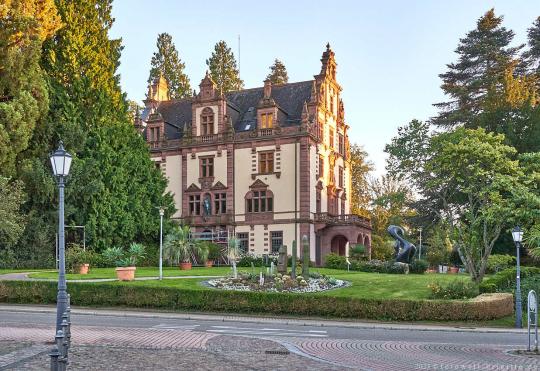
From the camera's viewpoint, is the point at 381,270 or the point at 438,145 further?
the point at 381,270

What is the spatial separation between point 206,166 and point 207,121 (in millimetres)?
4219

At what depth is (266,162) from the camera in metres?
57.1

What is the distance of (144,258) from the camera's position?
161 ft

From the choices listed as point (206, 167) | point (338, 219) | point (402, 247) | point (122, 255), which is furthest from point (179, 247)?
point (338, 219)

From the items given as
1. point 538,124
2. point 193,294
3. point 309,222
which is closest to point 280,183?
point 309,222

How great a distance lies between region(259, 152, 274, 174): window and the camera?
5691 centimetres

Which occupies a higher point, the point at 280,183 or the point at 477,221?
the point at 280,183

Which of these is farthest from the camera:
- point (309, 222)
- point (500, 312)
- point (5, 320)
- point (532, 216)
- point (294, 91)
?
point (294, 91)

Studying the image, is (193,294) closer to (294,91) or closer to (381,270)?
(381,270)

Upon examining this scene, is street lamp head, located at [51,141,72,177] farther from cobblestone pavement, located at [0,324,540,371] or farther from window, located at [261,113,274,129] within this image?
window, located at [261,113,274,129]

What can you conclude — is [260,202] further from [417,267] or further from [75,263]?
[75,263]

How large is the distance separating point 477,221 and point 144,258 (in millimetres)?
26460

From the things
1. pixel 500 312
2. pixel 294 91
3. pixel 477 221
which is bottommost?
A: pixel 500 312

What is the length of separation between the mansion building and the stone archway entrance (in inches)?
4.0
